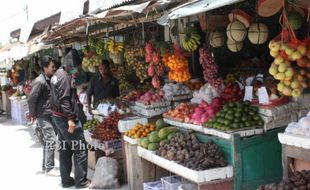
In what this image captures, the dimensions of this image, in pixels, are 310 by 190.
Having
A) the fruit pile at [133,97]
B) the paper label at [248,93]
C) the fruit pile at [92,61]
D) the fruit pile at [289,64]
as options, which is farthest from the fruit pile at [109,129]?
the fruit pile at [289,64]

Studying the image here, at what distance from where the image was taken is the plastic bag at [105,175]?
676cm

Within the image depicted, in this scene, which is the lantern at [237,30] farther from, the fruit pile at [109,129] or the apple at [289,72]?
the fruit pile at [109,129]

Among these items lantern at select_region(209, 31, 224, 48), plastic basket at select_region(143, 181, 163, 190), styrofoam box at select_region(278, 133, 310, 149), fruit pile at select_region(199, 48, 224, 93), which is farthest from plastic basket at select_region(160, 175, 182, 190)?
lantern at select_region(209, 31, 224, 48)

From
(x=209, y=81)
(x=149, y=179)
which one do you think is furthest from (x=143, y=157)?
(x=209, y=81)

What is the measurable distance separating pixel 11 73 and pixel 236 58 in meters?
13.7

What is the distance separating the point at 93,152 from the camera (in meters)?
8.04

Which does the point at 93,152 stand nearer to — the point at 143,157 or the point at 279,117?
the point at 143,157

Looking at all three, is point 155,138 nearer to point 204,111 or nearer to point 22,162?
point 204,111

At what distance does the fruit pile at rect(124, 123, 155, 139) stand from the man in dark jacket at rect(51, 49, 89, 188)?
2.79ft

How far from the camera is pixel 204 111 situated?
566 centimetres

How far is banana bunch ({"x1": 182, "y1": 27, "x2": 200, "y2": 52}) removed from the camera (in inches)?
251

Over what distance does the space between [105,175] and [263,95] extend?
9.46 ft

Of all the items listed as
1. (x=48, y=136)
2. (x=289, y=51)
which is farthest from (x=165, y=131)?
(x=48, y=136)

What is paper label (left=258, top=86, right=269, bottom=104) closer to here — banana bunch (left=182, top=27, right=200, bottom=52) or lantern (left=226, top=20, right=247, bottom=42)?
lantern (left=226, top=20, right=247, bottom=42)
